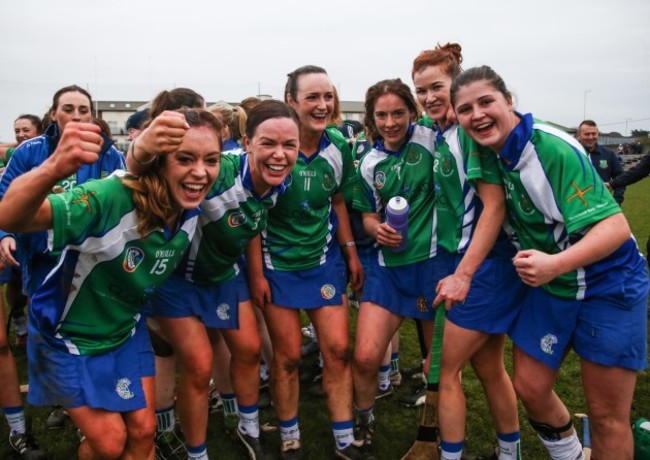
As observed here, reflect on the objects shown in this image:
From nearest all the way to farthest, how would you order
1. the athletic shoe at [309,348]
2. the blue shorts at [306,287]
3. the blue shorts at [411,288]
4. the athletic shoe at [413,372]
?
the blue shorts at [411,288] → the blue shorts at [306,287] → the athletic shoe at [413,372] → the athletic shoe at [309,348]

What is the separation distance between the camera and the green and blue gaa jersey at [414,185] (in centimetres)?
330

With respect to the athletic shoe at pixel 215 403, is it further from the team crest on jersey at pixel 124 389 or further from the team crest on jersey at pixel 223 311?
the team crest on jersey at pixel 124 389

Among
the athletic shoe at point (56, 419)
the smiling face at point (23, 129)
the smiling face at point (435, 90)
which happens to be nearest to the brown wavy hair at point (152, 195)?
the smiling face at point (435, 90)

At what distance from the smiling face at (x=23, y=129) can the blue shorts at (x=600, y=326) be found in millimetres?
6444

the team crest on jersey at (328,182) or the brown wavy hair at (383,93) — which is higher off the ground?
the brown wavy hair at (383,93)

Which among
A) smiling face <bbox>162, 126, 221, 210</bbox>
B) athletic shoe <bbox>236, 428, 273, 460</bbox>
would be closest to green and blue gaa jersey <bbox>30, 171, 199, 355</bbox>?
smiling face <bbox>162, 126, 221, 210</bbox>

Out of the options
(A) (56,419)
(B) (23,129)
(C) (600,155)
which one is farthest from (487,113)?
(C) (600,155)

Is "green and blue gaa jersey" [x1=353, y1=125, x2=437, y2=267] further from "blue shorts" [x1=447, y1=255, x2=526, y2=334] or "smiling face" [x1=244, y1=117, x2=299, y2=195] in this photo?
"smiling face" [x1=244, y1=117, x2=299, y2=195]

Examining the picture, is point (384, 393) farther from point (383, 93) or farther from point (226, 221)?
point (383, 93)

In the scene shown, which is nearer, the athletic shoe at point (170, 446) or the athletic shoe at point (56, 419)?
the athletic shoe at point (170, 446)

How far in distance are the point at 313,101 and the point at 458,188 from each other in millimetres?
1152

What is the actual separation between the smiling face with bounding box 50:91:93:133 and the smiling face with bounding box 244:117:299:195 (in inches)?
70.1

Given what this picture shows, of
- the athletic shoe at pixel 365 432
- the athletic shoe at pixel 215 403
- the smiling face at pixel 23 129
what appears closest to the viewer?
the athletic shoe at pixel 365 432

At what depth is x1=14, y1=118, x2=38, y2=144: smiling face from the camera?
21.2ft
